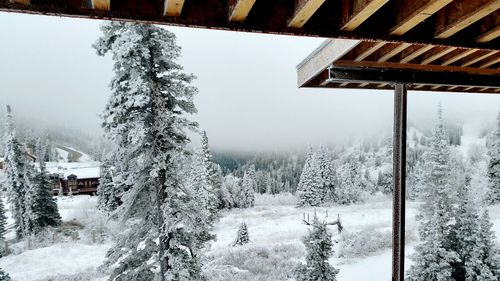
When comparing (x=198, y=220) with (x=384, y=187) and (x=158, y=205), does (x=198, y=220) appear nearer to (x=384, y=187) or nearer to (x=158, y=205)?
(x=158, y=205)

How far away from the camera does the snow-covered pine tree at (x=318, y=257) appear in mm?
8969

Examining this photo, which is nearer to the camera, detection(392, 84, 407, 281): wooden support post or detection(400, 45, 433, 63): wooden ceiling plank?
detection(400, 45, 433, 63): wooden ceiling plank

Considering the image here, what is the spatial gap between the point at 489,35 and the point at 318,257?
781 cm

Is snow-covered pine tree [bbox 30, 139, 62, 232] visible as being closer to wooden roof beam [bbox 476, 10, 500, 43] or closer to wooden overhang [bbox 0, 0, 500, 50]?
wooden overhang [bbox 0, 0, 500, 50]

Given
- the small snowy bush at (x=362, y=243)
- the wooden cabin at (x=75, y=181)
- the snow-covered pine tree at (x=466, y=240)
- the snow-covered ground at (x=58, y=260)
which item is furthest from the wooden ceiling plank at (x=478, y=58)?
the wooden cabin at (x=75, y=181)

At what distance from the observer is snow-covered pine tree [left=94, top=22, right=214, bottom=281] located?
25.2 ft

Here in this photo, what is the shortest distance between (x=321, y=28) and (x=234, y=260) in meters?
16.2

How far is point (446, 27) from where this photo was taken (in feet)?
6.89

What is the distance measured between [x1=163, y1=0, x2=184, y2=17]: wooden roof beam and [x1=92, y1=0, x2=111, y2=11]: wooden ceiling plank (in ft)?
0.90

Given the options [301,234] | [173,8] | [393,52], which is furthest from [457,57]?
[301,234]

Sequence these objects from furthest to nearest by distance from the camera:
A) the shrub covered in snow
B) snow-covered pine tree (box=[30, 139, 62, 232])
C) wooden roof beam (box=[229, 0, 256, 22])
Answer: snow-covered pine tree (box=[30, 139, 62, 232]), the shrub covered in snow, wooden roof beam (box=[229, 0, 256, 22])

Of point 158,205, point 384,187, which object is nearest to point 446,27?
point 158,205

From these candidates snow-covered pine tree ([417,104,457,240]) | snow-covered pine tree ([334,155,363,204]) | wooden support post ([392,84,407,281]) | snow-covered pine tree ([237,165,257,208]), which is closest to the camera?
wooden support post ([392,84,407,281])

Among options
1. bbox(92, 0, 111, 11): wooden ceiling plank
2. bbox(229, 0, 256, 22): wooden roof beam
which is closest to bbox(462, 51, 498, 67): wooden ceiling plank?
bbox(229, 0, 256, 22): wooden roof beam
